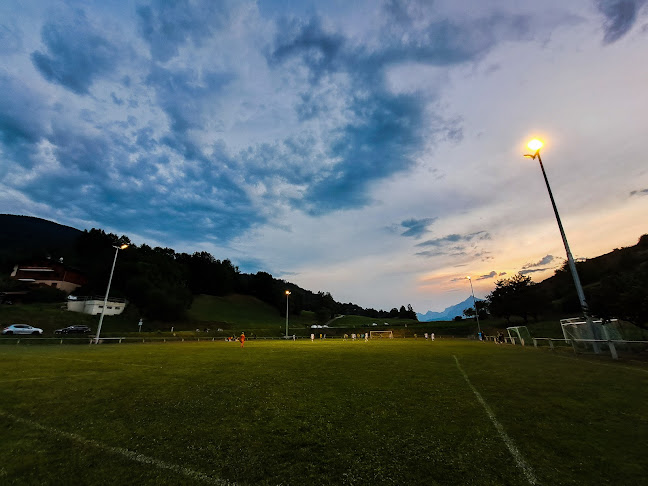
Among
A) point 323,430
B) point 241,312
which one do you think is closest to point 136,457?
point 323,430

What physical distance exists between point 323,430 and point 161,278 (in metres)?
84.2

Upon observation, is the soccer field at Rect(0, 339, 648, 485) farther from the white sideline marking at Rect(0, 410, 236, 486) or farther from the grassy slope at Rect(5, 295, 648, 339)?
the grassy slope at Rect(5, 295, 648, 339)

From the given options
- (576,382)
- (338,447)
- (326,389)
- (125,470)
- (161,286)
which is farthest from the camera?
(161,286)

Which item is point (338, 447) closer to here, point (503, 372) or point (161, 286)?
point (503, 372)

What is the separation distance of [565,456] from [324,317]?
5088 inches

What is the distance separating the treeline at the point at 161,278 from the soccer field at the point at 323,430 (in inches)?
2088

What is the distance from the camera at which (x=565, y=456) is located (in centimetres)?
523

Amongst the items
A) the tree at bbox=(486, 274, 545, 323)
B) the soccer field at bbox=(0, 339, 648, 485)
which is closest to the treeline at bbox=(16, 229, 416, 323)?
the soccer field at bbox=(0, 339, 648, 485)

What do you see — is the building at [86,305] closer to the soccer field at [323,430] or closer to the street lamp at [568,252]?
the soccer field at [323,430]

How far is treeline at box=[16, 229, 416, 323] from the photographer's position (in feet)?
240

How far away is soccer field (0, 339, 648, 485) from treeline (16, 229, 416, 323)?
5303 cm

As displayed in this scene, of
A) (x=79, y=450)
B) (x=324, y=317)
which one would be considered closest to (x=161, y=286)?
(x=324, y=317)

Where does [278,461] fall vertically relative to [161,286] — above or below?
below

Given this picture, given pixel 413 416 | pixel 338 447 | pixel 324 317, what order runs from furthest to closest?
pixel 324 317 < pixel 413 416 < pixel 338 447
